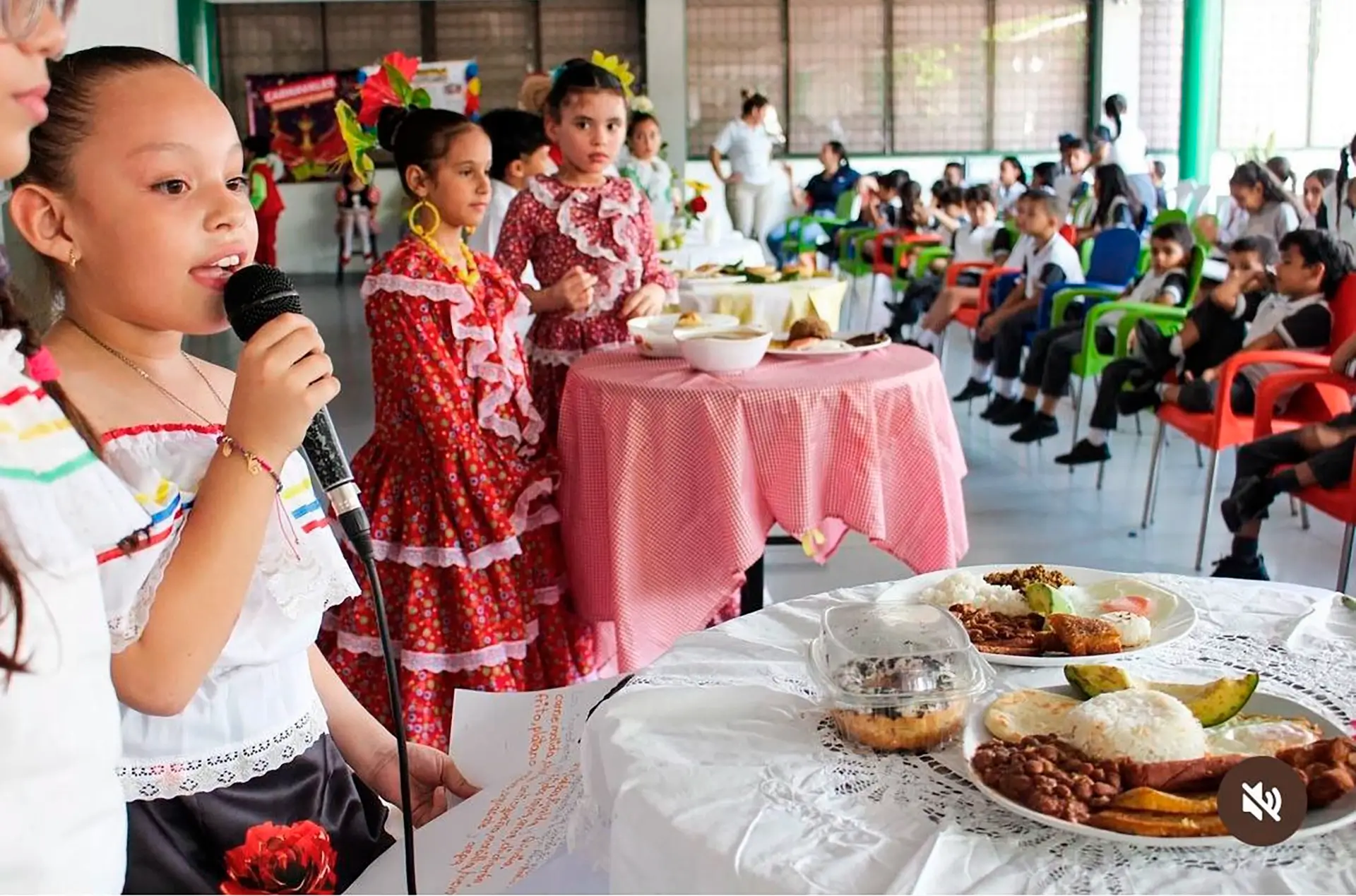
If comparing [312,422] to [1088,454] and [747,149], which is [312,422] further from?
[747,149]

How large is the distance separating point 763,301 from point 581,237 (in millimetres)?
1288

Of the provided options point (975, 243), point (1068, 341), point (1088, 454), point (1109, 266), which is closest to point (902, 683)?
point (1088, 454)

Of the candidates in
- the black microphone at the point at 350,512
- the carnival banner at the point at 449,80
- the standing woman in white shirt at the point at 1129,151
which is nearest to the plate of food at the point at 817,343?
the black microphone at the point at 350,512

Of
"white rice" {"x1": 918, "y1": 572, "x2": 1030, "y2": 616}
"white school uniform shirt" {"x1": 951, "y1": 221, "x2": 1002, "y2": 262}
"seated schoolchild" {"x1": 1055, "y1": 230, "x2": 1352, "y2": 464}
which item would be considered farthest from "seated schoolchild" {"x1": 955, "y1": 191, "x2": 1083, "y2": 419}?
"white rice" {"x1": 918, "y1": 572, "x2": 1030, "y2": 616}

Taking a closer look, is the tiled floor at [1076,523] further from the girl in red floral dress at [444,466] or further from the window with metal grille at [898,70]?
the window with metal grille at [898,70]

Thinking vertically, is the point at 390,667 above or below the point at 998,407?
above

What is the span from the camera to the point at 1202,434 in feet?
12.5

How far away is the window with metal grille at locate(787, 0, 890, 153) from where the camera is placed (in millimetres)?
13383

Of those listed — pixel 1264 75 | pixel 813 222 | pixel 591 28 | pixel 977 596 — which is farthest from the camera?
pixel 591 28

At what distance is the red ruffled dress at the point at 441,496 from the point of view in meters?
2.59

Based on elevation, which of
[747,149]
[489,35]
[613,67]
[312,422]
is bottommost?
[312,422]

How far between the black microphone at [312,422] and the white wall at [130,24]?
669 cm

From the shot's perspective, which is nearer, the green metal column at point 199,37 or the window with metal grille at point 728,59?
the green metal column at point 199,37

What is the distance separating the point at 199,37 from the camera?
1192 cm
